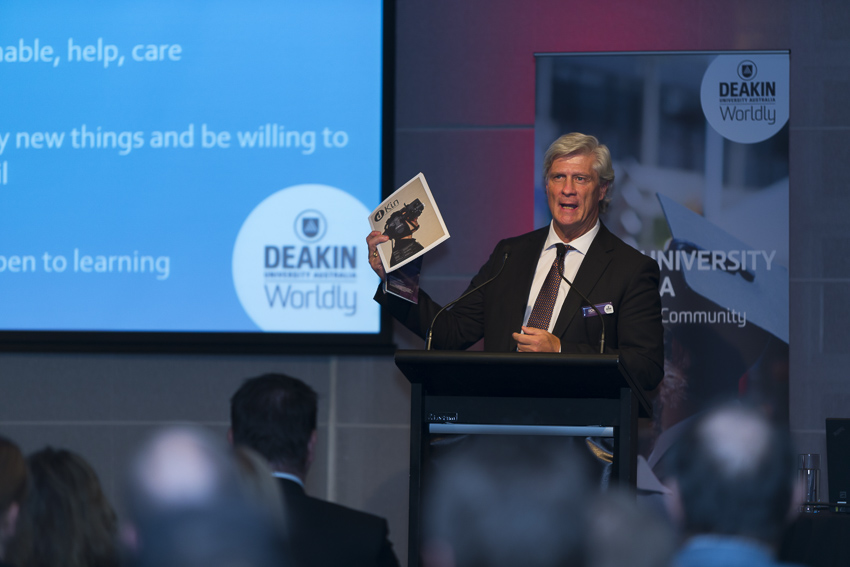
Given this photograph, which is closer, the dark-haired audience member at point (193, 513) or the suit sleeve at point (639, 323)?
the dark-haired audience member at point (193, 513)

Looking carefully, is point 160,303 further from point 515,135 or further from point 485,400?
point 485,400

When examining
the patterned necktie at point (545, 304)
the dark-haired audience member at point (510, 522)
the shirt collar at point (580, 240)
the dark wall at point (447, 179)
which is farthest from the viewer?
the dark wall at point (447, 179)

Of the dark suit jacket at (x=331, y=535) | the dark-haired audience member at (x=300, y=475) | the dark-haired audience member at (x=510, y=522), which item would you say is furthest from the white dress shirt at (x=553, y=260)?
the dark-haired audience member at (x=510, y=522)

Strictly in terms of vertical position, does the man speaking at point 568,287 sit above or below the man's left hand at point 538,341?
above

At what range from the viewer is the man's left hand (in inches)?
91.7

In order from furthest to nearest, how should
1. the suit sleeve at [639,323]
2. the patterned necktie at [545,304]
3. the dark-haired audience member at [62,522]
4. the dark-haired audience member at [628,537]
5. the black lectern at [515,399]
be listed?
the patterned necktie at [545,304], the suit sleeve at [639,323], the black lectern at [515,399], the dark-haired audience member at [62,522], the dark-haired audience member at [628,537]

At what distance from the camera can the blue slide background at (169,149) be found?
404 centimetres

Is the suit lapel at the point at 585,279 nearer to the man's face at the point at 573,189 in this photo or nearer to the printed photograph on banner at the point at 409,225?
the man's face at the point at 573,189

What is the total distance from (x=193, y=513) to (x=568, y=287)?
1.97m

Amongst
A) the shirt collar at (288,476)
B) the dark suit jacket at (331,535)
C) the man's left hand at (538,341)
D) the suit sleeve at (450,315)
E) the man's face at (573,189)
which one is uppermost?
the man's face at (573,189)

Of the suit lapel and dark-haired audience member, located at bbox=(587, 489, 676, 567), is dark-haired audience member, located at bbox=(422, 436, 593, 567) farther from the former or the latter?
the suit lapel

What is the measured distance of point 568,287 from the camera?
2.80m

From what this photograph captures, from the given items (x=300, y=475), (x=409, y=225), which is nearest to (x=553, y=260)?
(x=409, y=225)

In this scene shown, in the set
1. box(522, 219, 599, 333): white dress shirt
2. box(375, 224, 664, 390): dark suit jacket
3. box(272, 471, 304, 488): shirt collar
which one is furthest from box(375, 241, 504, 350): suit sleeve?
box(272, 471, 304, 488): shirt collar
